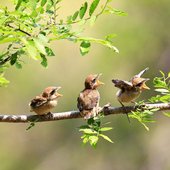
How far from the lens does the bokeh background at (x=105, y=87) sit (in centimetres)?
1084

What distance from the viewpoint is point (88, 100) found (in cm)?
250

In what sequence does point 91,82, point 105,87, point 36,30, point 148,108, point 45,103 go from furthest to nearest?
point 105,87, point 91,82, point 45,103, point 148,108, point 36,30

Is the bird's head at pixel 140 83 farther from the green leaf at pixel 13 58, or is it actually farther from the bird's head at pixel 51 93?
the green leaf at pixel 13 58

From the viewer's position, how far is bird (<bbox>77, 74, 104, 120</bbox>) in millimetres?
2308

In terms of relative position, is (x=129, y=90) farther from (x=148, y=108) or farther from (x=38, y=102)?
(x=38, y=102)

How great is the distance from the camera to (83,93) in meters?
2.66

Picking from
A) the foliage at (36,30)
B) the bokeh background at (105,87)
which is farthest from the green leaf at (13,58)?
the bokeh background at (105,87)

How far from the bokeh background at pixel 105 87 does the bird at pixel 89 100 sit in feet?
25.6

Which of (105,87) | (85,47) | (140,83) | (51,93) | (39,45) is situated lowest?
(105,87)

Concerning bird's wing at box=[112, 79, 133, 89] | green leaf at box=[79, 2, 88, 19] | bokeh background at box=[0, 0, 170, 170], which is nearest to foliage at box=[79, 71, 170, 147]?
bird's wing at box=[112, 79, 133, 89]

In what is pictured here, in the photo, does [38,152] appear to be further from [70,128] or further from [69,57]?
[69,57]

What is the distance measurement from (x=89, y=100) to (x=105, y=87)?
796 centimetres

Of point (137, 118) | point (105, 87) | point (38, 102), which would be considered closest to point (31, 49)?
point (137, 118)

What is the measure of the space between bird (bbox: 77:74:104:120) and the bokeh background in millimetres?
7800
